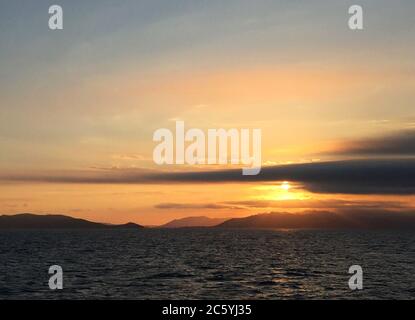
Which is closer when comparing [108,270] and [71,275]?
[71,275]

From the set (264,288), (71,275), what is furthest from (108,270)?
(264,288)

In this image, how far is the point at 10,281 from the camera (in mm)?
60969

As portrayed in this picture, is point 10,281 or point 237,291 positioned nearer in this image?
point 237,291

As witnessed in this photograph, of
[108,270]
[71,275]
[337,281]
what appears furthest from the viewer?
[108,270]

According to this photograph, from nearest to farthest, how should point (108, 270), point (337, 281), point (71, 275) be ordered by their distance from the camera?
point (337, 281)
point (71, 275)
point (108, 270)
